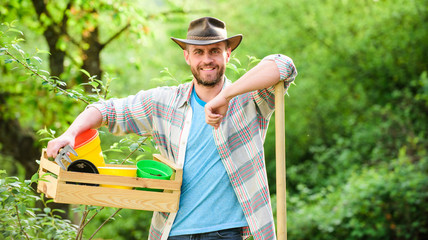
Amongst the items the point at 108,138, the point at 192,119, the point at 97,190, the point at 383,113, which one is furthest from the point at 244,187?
the point at 108,138

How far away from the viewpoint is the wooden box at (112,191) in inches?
83.5

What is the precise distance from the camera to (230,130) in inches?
96.1

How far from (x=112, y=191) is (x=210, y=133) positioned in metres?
0.52

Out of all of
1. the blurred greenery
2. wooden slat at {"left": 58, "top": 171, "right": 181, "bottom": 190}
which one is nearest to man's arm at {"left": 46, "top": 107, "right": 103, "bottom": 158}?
wooden slat at {"left": 58, "top": 171, "right": 181, "bottom": 190}

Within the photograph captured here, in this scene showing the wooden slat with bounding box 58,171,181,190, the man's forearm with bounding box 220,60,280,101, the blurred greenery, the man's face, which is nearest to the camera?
the wooden slat with bounding box 58,171,181,190

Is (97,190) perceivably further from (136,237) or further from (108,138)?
(108,138)

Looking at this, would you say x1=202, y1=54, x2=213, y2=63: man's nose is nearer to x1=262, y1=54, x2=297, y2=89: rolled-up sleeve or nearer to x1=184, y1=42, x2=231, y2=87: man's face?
x1=184, y1=42, x2=231, y2=87: man's face

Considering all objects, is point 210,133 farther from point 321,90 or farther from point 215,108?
point 321,90

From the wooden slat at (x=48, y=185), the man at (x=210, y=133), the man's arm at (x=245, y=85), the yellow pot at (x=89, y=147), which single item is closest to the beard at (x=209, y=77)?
the man at (x=210, y=133)

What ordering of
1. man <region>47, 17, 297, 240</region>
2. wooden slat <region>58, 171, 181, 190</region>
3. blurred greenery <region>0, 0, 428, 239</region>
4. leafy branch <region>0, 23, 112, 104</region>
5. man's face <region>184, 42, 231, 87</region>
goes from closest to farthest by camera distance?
1. wooden slat <region>58, 171, 181, 190</region>
2. man <region>47, 17, 297, 240</region>
3. man's face <region>184, 42, 231, 87</region>
4. leafy branch <region>0, 23, 112, 104</region>
5. blurred greenery <region>0, 0, 428, 239</region>

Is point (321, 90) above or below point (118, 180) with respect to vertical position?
above

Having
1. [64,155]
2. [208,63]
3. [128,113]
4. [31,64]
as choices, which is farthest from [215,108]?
[31,64]

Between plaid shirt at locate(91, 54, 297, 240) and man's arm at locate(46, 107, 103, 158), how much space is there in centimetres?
5

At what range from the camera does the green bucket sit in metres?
2.31
